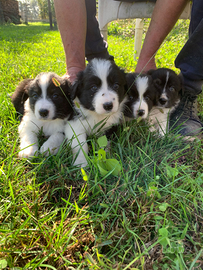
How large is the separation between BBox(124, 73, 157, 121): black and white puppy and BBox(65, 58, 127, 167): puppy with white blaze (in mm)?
133

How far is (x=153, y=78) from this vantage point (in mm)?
2641

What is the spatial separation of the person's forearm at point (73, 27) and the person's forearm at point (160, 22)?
920mm

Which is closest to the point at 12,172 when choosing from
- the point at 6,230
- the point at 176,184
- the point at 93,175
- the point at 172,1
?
the point at 6,230

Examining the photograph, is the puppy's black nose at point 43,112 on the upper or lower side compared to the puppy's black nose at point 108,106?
lower

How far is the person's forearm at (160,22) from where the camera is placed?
9.38 ft

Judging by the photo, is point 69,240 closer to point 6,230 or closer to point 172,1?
point 6,230

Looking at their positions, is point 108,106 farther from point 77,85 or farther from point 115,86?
point 77,85

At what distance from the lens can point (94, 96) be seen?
2107 millimetres

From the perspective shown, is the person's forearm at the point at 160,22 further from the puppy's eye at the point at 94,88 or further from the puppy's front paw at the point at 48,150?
the puppy's front paw at the point at 48,150

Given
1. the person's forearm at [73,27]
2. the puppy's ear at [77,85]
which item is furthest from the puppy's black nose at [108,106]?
the person's forearm at [73,27]

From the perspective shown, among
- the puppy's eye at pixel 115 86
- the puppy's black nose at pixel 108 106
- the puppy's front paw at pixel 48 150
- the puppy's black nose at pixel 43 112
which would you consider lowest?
the puppy's front paw at pixel 48 150

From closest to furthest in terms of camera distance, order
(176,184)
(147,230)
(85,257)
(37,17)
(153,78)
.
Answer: (85,257)
(147,230)
(176,184)
(153,78)
(37,17)

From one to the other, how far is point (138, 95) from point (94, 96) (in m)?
0.59

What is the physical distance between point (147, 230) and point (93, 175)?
56 centimetres
